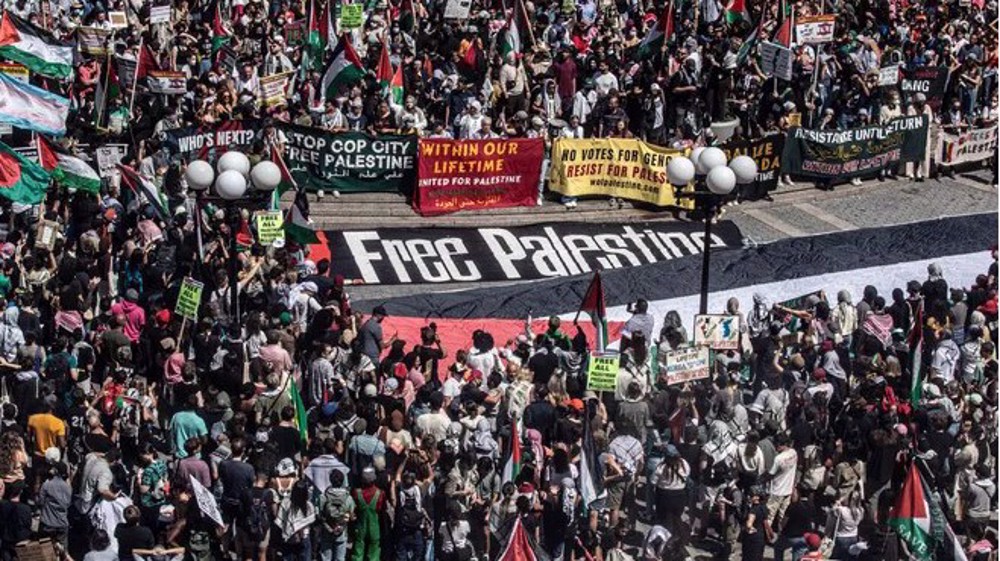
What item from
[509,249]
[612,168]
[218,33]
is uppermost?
[218,33]

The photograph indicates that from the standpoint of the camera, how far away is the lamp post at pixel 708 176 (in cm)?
2452

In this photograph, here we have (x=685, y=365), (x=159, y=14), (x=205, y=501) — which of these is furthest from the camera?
(x=159, y=14)

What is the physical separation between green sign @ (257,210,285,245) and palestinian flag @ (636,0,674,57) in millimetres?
10406

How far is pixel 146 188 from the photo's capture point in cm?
2658

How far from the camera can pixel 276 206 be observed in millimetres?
27797

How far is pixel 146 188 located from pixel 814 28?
12054 mm

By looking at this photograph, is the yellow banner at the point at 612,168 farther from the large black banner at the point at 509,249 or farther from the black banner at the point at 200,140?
the black banner at the point at 200,140

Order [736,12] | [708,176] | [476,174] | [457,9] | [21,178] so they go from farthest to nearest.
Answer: [736,12]
[457,9]
[476,174]
[21,178]
[708,176]

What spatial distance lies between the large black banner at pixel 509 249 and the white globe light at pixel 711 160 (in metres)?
5.37

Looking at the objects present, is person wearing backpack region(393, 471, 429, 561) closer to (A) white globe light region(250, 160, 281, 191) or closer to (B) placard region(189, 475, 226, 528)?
(B) placard region(189, 475, 226, 528)

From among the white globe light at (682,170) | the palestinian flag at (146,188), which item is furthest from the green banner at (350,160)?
the white globe light at (682,170)

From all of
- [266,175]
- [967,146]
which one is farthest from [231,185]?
[967,146]

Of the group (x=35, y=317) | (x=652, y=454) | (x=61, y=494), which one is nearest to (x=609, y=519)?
(x=652, y=454)

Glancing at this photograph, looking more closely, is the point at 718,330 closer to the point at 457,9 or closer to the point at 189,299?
the point at 189,299
